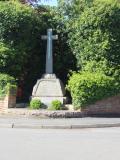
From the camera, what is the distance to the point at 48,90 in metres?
22.5

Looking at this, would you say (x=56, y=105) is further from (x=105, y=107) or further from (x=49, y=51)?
(x=49, y=51)

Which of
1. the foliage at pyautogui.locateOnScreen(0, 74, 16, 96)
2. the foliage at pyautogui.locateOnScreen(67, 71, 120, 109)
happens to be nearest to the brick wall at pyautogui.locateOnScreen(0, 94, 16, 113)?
the foliage at pyautogui.locateOnScreen(0, 74, 16, 96)

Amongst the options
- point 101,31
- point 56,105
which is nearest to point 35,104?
point 56,105

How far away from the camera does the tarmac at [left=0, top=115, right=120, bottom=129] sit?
57.6 ft

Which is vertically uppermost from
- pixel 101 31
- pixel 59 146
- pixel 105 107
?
pixel 101 31

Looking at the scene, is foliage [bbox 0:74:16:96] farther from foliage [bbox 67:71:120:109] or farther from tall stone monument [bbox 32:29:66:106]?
foliage [bbox 67:71:120:109]

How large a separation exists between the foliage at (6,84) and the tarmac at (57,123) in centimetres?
203

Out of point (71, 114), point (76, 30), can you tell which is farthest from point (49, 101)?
point (76, 30)

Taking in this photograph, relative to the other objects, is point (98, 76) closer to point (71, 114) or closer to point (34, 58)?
point (71, 114)

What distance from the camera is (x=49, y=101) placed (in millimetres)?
22062

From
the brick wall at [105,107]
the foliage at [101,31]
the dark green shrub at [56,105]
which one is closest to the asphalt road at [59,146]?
the brick wall at [105,107]

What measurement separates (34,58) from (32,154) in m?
15.2

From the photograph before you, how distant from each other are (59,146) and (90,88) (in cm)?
857

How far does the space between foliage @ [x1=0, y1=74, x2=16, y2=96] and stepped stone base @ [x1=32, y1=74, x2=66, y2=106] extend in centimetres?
125
